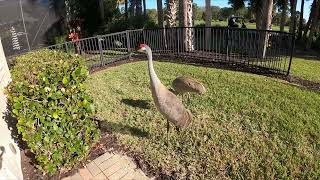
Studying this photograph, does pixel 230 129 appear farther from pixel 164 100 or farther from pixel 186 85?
pixel 164 100

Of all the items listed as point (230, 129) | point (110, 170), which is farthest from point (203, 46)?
point (110, 170)

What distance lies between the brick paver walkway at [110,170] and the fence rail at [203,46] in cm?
519

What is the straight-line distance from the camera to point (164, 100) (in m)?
4.50

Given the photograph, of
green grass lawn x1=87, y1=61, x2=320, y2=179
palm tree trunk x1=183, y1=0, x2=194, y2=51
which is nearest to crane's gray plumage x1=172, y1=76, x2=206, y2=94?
green grass lawn x1=87, y1=61, x2=320, y2=179

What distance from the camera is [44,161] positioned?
4.16 meters

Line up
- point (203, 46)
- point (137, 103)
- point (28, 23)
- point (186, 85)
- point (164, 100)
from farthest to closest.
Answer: point (28, 23) < point (203, 46) < point (137, 103) < point (186, 85) < point (164, 100)

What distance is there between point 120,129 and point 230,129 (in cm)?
214

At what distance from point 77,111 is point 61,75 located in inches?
23.2

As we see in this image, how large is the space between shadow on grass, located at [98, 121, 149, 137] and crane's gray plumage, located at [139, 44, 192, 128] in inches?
36.0

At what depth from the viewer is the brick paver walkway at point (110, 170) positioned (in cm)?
443

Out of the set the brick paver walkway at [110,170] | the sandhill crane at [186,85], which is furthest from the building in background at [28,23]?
the brick paver walkway at [110,170]

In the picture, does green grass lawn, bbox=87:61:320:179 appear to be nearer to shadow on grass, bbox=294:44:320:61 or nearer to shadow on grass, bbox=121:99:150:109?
shadow on grass, bbox=121:99:150:109

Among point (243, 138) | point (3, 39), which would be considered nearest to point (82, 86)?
point (243, 138)

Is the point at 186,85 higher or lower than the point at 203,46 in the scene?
lower
